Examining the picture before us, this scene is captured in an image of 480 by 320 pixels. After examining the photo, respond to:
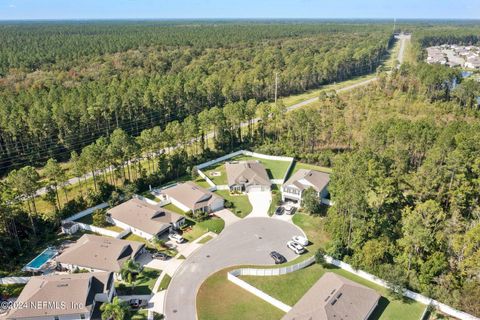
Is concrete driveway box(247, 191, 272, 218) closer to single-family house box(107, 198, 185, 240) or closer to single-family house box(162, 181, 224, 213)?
single-family house box(162, 181, 224, 213)

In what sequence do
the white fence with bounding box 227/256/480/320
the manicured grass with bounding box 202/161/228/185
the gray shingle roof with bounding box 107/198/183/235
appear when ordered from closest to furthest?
the white fence with bounding box 227/256/480/320, the gray shingle roof with bounding box 107/198/183/235, the manicured grass with bounding box 202/161/228/185

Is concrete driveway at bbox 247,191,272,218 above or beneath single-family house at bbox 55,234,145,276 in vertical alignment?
beneath

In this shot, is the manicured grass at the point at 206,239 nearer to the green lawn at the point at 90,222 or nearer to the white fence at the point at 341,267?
the white fence at the point at 341,267

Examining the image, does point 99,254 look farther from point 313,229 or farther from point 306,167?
point 306,167

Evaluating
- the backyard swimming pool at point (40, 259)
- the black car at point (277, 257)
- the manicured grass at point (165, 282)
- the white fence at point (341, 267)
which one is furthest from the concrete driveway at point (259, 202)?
the backyard swimming pool at point (40, 259)

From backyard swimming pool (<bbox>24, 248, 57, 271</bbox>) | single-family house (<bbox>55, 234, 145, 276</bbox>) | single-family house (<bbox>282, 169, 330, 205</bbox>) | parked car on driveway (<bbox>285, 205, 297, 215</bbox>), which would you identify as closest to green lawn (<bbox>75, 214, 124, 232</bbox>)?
single-family house (<bbox>55, 234, 145, 276</bbox>)

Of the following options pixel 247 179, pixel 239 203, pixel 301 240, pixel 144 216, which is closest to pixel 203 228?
pixel 144 216

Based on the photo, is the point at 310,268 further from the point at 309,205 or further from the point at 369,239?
the point at 309,205
